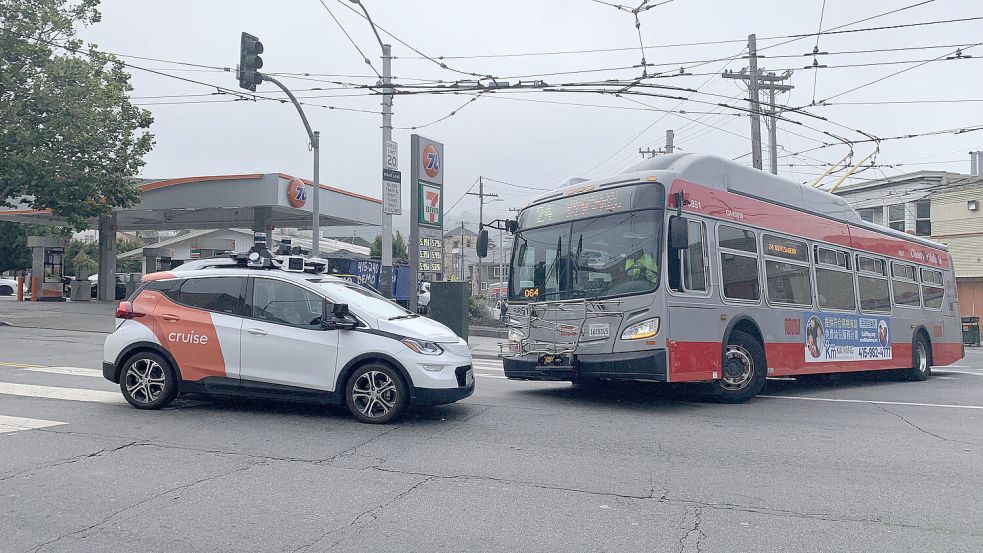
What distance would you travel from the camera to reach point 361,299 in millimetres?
8867

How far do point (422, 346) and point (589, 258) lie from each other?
291 centimetres

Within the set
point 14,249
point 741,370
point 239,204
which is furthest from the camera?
point 14,249

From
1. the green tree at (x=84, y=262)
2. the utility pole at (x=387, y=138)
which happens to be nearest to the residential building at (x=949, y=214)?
the utility pole at (x=387, y=138)

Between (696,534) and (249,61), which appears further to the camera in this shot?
(249,61)

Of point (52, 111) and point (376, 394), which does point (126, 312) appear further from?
point (52, 111)

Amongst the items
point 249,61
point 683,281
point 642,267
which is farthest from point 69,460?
point 249,61

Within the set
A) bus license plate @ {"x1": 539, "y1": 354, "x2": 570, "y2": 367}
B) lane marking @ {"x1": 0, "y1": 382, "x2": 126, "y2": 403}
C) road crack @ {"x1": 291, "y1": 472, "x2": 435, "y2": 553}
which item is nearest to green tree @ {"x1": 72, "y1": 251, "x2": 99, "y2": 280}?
lane marking @ {"x1": 0, "y1": 382, "x2": 126, "y2": 403}

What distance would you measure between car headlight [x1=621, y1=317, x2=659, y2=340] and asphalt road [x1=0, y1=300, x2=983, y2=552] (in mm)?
945

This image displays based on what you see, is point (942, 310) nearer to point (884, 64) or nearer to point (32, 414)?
point (884, 64)

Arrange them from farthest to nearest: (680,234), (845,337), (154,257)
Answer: (154,257) → (845,337) → (680,234)

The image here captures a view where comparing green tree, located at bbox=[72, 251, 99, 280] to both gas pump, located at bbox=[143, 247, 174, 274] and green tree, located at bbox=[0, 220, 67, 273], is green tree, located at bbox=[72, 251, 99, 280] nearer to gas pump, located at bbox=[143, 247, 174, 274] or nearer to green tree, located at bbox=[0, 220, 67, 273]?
green tree, located at bbox=[0, 220, 67, 273]

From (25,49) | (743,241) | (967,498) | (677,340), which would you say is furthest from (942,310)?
(25,49)

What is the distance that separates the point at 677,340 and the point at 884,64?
398 inches

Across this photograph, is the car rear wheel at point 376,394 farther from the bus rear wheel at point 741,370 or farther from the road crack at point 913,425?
the road crack at point 913,425
